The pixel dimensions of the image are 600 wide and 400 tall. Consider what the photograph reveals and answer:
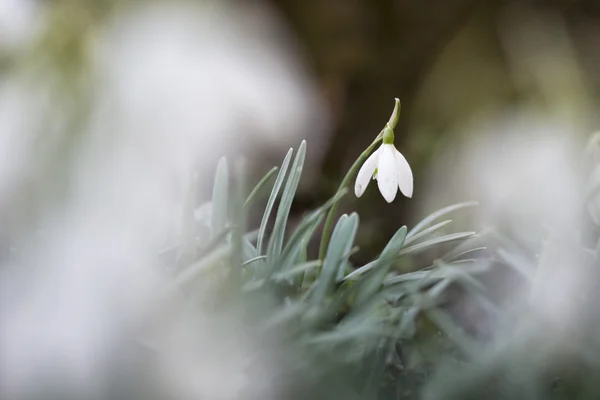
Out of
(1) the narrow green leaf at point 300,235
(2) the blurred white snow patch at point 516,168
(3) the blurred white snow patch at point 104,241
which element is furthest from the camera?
(2) the blurred white snow patch at point 516,168

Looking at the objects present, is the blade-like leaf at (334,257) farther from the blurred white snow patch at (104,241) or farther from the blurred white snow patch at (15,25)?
the blurred white snow patch at (15,25)

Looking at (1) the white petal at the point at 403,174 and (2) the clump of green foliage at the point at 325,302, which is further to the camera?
(1) the white petal at the point at 403,174

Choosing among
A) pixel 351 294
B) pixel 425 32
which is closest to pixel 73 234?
pixel 351 294

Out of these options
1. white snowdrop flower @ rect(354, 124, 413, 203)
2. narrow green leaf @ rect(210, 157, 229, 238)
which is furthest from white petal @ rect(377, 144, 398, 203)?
narrow green leaf @ rect(210, 157, 229, 238)

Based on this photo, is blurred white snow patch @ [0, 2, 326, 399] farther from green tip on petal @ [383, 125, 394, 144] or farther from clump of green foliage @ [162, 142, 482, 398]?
green tip on petal @ [383, 125, 394, 144]

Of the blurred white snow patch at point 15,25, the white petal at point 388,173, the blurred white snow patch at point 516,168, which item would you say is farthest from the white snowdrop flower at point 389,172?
the blurred white snow patch at point 15,25

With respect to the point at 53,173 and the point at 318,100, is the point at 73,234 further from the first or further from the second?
the point at 318,100

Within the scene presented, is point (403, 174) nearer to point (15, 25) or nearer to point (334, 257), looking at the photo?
point (334, 257)

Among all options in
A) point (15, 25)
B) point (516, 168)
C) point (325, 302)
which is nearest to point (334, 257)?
point (325, 302)

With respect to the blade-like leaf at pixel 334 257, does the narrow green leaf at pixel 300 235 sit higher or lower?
higher
